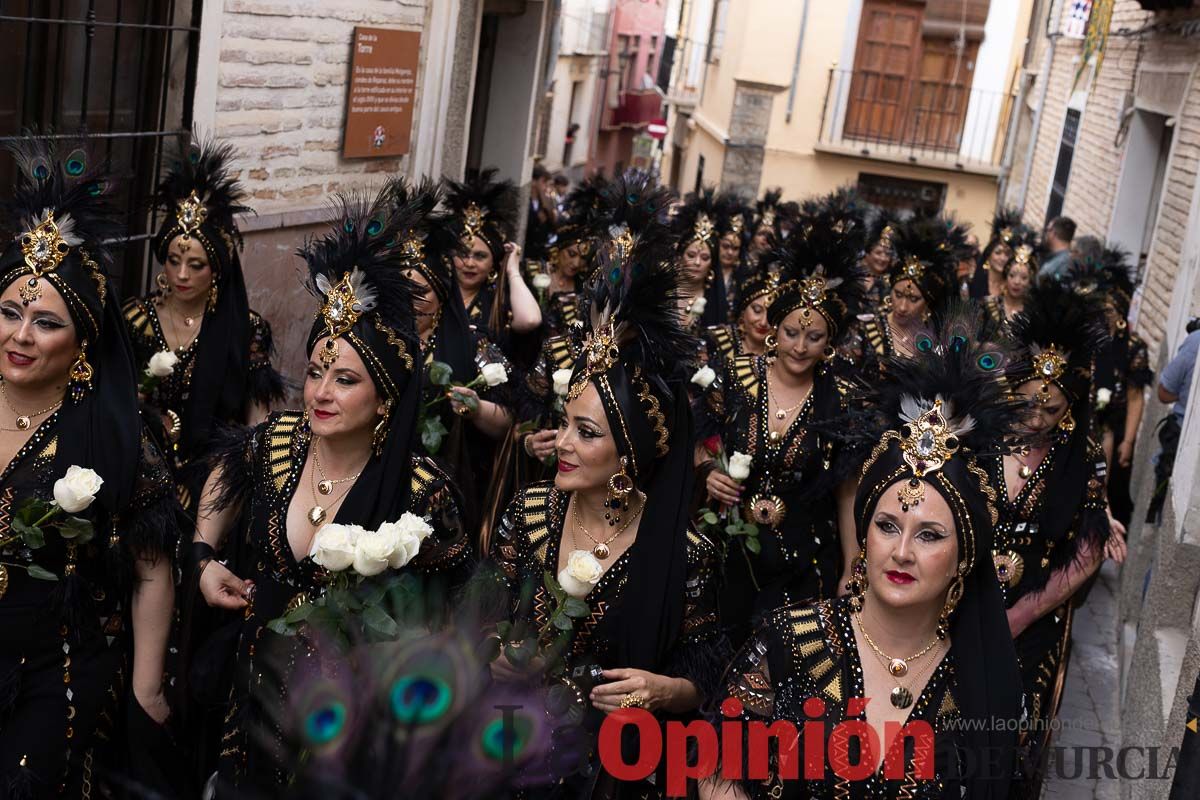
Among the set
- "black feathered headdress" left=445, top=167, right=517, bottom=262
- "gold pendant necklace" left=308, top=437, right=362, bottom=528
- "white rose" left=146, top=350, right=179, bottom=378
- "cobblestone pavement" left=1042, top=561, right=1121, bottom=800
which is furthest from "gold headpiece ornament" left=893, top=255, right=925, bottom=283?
"gold pendant necklace" left=308, top=437, right=362, bottom=528

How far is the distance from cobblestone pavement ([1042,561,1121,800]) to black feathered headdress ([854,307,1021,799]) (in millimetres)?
2574

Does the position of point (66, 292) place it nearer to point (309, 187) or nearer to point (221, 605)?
point (221, 605)

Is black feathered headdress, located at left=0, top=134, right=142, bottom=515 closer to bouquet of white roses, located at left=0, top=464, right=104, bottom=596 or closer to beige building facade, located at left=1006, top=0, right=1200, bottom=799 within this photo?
bouquet of white roses, located at left=0, top=464, right=104, bottom=596

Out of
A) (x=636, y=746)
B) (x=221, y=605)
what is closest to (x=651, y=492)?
(x=636, y=746)

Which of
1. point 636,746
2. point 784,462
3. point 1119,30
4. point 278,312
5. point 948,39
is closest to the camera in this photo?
point 636,746

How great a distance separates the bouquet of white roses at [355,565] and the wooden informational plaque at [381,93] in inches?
260

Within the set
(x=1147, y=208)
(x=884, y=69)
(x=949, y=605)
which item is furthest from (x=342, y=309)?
(x=884, y=69)

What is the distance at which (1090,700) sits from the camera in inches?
324

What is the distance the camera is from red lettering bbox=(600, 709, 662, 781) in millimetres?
4406

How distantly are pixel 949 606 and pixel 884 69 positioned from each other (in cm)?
2664

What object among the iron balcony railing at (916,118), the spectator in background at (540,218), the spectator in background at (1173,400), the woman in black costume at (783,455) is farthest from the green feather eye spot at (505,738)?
the iron balcony railing at (916,118)

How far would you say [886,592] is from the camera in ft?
13.0

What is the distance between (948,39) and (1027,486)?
2445cm

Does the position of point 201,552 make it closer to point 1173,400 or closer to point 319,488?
point 319,488
